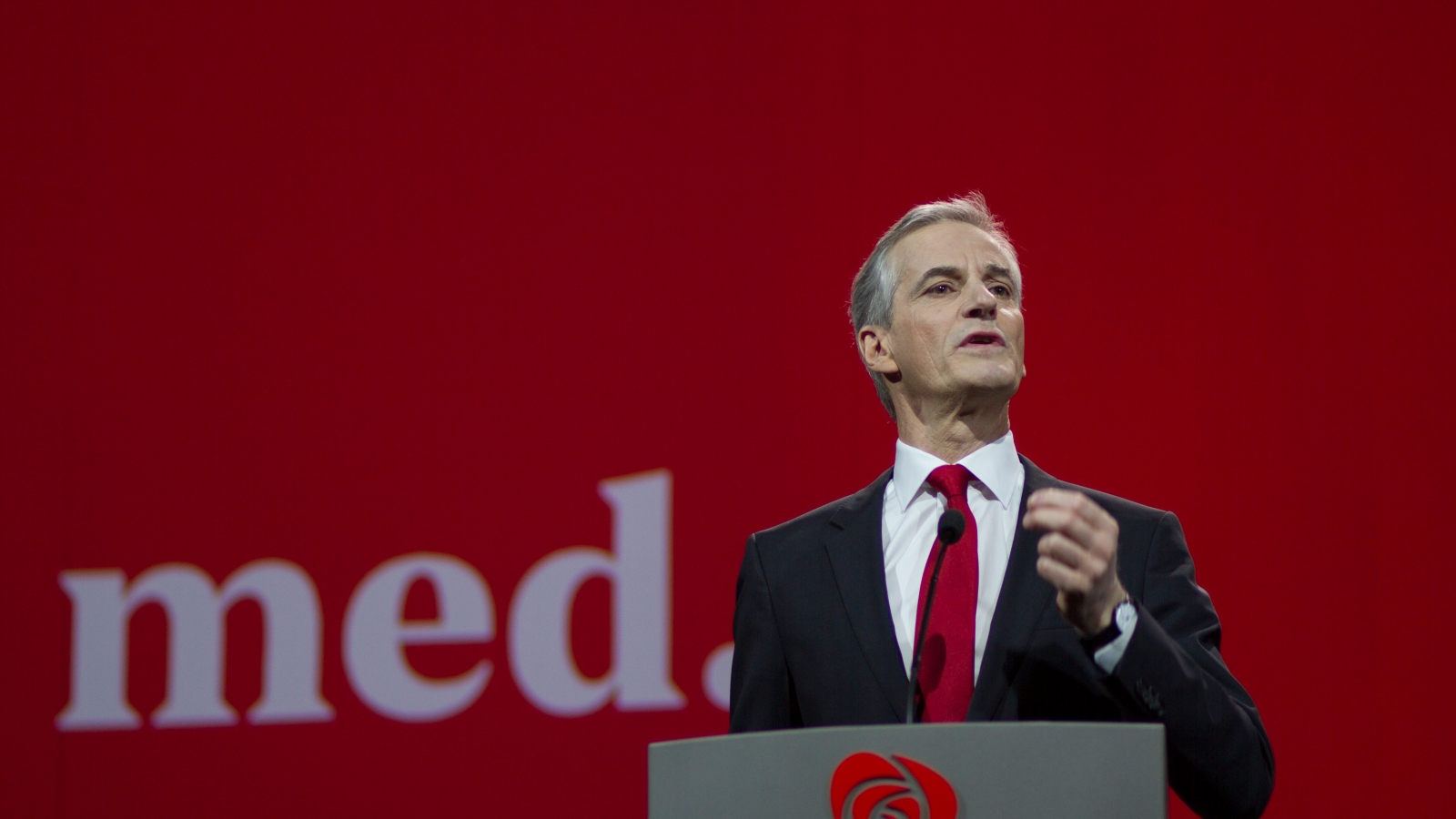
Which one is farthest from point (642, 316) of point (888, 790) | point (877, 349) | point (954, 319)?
point (888, 790)

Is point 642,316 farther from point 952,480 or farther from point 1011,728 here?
point 1011,728

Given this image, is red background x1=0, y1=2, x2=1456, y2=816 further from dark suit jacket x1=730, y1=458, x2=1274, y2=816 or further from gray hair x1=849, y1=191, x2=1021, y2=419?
dark suit jacket x1=730, y1=458, x2=1274, y2=816

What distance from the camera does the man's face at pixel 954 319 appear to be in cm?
176

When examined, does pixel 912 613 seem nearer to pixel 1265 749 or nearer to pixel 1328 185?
pixel 1265 749

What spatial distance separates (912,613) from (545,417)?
1.16 metres

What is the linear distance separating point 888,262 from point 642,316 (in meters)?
0.81

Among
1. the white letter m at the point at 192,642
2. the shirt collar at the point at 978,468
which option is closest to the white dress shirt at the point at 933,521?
the shirt collar at the point at 978,468

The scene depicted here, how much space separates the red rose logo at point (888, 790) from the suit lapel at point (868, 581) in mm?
446

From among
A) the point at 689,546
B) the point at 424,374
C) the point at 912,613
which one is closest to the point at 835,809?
the point at 912,613

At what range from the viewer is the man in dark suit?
50.0 inches

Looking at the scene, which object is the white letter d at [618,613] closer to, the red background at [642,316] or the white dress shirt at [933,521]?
the red background at [642,316]

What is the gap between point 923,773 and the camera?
3.44 feet

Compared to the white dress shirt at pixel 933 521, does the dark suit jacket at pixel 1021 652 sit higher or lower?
lower

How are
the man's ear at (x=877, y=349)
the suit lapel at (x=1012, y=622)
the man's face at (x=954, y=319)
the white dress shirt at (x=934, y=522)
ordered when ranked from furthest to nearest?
1. the man's ear at (x=877, y=349)
2. the man's face at (x=954, y=319)
3. the white dress shirt at (x=934, y=522)
4. the suit lapel at (x=1012, y=622)
